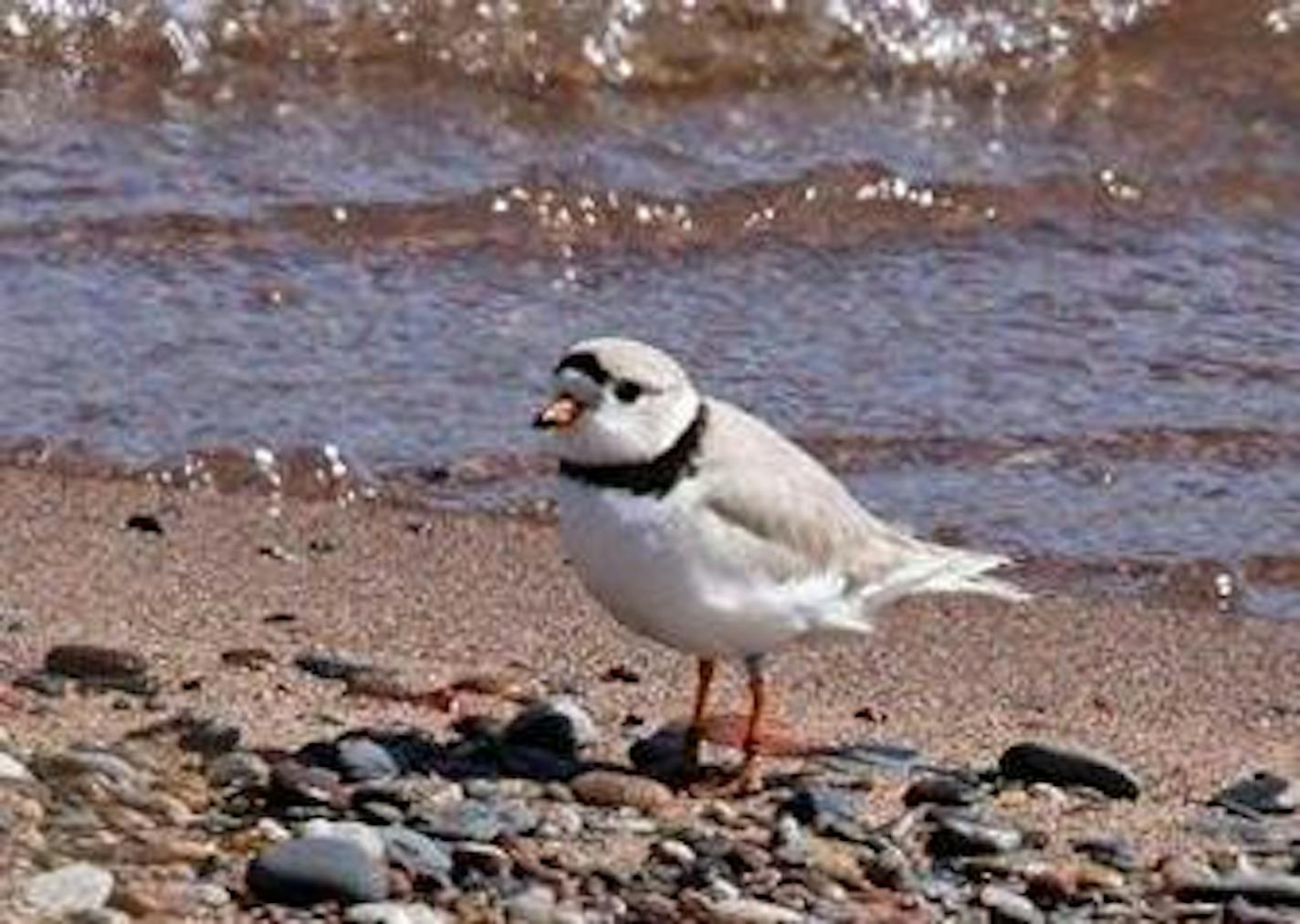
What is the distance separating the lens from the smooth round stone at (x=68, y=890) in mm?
5242

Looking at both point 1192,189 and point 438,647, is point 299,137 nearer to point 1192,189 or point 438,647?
point 1192,189

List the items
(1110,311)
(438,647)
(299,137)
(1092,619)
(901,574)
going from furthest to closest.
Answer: (299,137), (1110,311), (1092,619), (438,647), (901,574)

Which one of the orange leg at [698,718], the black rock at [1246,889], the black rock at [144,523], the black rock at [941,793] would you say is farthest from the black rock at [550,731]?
the black rock at [144,523]

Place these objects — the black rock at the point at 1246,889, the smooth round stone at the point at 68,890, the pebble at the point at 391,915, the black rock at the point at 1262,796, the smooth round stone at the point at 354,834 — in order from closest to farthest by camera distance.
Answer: the smooth round stone at the point at 68,890
the pebble at the point at 391,915
the smooth round stone at the point at 354,834
the black rock at the point at 1246,889
the black rock at the point at 1262,796

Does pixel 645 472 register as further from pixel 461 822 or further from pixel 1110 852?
pixel 1110 852

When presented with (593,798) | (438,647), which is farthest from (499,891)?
(438,647)

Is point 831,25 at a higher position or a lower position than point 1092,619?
higher

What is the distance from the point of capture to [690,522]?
614 centimetres

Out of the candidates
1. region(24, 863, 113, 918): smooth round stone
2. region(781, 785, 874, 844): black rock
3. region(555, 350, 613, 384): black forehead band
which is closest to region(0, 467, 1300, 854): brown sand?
region(781, 785, 874, 844): black rock

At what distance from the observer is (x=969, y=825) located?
6.02m

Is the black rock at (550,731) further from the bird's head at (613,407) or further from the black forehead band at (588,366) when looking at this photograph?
the black forehead band at (588,366)

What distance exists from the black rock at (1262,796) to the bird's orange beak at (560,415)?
4.09ft

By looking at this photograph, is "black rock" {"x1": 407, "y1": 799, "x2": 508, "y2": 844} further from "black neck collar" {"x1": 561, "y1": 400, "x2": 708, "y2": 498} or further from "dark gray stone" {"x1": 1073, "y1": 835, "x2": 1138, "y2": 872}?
"dark gray stone" {"x1": 1073, "y1": 835, "x2": 1138, "y2": 872}

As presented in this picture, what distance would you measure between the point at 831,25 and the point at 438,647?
5485 mm
